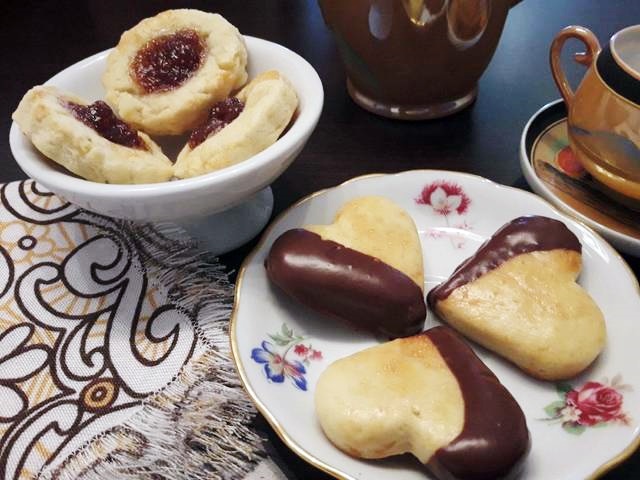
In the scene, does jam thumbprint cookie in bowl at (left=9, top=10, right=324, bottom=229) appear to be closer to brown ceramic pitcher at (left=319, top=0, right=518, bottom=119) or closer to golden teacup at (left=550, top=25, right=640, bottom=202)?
brown ceramic pitcher at (left=319, top=0, right=518, bottom=119)

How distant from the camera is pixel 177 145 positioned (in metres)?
0.89

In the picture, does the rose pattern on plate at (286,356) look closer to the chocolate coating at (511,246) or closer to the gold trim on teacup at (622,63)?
the chocolate coating at (511,246)

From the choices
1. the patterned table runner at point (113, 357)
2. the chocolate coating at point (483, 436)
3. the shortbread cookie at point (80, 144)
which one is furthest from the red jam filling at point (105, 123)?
the chocolate coating at point (483, 436)

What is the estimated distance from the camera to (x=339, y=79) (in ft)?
3.87

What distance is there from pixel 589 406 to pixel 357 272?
0.28 m

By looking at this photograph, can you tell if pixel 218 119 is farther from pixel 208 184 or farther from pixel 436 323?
pixel 436 323

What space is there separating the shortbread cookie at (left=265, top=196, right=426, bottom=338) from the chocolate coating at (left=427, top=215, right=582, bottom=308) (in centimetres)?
4

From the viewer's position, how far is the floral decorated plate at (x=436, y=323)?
1.88 feet

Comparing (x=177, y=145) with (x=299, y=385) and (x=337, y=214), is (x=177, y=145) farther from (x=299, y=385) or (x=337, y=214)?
(x=299, y=385)

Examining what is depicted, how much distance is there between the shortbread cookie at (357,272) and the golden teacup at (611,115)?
285 mm

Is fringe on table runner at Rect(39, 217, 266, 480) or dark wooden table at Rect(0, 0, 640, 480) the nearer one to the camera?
fringe on table runner at Rect(39, 217, 266, 480)

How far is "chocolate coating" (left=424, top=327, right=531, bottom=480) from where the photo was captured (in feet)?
1.72

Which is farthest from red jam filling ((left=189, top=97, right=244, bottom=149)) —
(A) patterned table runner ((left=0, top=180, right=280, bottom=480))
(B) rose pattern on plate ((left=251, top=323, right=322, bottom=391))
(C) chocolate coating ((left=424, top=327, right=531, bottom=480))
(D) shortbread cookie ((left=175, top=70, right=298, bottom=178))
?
(C) chocolate coating ((left=424, top=327, right=531, bottom=480))

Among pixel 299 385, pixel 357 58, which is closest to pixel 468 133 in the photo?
pixel 357 58
